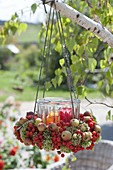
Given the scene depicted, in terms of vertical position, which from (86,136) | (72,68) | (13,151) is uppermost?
(72,68)

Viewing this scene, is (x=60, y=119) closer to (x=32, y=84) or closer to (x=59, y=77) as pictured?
(x=59, y=77)

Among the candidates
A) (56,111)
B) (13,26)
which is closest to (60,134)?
(56,111)

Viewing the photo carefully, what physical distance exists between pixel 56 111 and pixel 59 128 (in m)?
0.11

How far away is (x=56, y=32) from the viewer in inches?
82.9

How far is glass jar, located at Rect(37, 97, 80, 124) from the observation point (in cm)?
152

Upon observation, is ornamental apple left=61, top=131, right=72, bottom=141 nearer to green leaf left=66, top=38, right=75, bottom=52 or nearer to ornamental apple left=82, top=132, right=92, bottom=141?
ornamental apple left=82, top=132, right=92, bottom=141

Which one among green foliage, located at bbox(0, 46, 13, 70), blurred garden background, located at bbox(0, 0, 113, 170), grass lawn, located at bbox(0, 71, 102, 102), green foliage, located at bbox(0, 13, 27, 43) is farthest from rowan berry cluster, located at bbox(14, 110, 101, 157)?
green foliage, located at bbox(0, 46, 13, 70)

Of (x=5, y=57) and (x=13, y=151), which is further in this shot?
(x=5, y=57)

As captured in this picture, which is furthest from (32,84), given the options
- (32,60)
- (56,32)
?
(56,32)

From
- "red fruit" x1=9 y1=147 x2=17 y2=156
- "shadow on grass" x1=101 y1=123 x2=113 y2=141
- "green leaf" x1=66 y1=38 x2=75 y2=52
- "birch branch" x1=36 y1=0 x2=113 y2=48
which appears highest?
"birch branch" x1=36 y1=0 x2=113 y2=48

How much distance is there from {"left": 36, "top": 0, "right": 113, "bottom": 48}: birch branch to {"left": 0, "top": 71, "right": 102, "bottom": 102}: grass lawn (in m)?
7.88

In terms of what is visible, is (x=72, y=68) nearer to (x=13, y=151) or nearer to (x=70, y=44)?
(x=70, y=44)

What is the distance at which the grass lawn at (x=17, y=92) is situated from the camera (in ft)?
33.4

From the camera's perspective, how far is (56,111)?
1.54 metres
